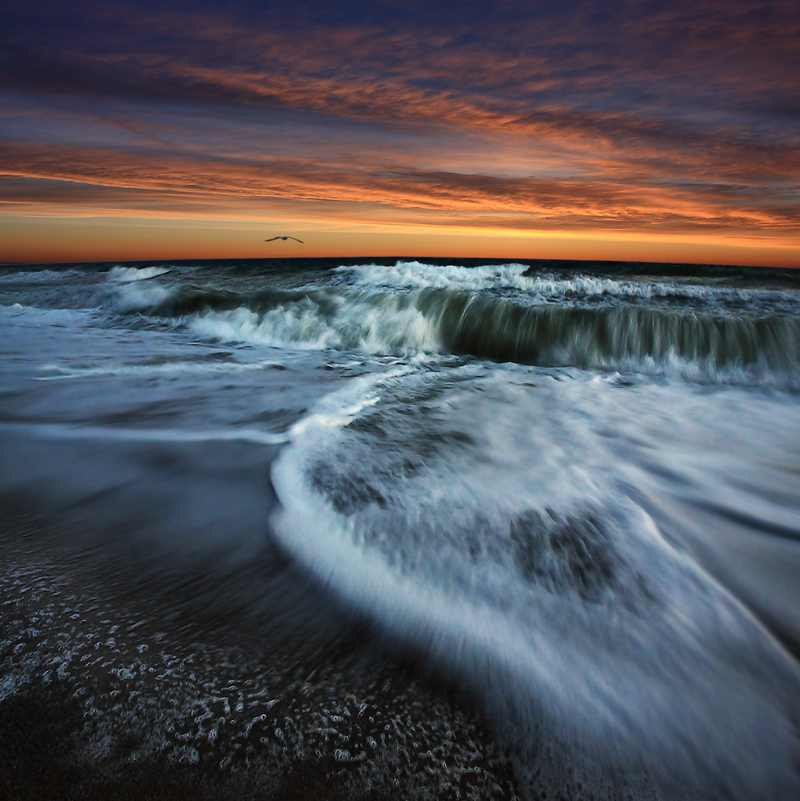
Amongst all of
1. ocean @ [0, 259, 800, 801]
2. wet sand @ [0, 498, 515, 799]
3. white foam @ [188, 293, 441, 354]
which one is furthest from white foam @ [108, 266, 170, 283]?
wet sand @ [0, 498, 515, 799]

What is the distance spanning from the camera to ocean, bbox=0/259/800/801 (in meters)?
1.02

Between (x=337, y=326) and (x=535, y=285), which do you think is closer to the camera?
(x=337, y=326)

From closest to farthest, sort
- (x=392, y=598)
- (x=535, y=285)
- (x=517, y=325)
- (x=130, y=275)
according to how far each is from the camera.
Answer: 1. (x=392, y=598)
2. (x=517, y=325)
3. (x=535, y=285)
4. (x=130, y=275)

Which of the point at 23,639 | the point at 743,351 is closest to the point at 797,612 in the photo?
the point at 23,639

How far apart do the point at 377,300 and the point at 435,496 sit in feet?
24.6

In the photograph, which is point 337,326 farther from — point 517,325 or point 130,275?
point 130,275

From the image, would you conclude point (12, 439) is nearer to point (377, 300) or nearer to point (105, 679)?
point (105, 679)

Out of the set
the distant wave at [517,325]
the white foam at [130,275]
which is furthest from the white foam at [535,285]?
the white foam at [130,275]

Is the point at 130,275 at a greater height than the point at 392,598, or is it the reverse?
the point at 392,598

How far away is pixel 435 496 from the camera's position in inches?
88.1

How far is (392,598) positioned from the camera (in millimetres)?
1541

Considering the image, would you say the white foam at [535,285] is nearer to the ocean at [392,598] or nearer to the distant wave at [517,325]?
the distant wave at [517,325]

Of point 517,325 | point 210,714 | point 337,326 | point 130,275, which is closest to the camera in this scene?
point 210,714

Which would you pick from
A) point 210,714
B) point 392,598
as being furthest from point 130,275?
point 210,714
